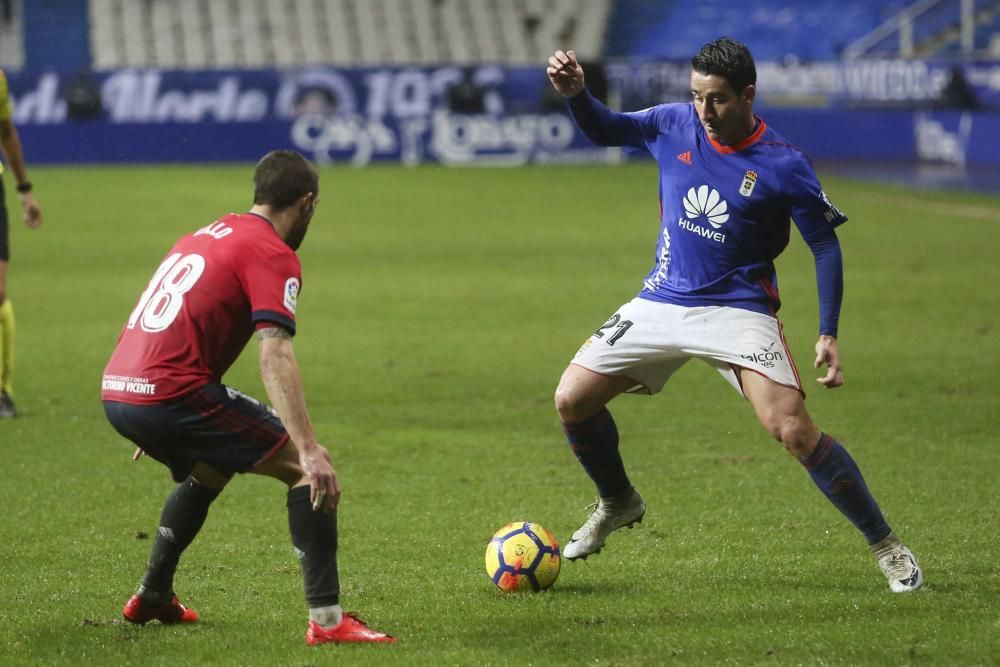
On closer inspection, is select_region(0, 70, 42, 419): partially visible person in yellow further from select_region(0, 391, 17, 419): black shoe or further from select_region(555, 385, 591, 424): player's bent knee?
select_region(555, 385, 591, 424): player's bent knee

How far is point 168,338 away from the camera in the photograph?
4688 mm

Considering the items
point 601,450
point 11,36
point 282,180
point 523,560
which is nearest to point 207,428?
point 282,180

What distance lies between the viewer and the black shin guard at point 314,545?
4.68 meters

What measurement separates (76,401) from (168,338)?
17.4 ft

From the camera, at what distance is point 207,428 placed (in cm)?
470

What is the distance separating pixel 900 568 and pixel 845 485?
14.5 inches

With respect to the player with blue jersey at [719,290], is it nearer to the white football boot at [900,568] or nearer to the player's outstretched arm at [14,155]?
the white football boot at [900,568]

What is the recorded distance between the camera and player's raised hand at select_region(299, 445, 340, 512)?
14.6ft

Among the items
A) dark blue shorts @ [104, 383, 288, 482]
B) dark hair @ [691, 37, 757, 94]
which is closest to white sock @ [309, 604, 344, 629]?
dark blue shorts @ [104, 383, 288, 482]

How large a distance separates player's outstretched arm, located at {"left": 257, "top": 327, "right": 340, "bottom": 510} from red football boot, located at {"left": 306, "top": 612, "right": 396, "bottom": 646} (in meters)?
0.52

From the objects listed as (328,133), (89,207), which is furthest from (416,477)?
(328,133)

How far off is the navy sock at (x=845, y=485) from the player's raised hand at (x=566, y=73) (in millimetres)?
1715

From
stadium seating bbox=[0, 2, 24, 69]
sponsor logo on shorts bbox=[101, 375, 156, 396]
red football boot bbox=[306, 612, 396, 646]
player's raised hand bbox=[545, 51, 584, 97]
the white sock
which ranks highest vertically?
stadium seating bbox=[0, 2, 24, 69]

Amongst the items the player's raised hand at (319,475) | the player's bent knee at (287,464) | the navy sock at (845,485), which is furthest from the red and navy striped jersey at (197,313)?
the navy sock at (845,485)
